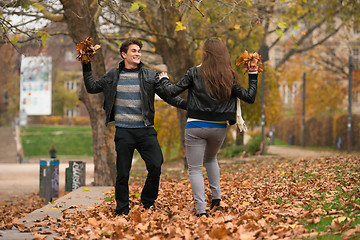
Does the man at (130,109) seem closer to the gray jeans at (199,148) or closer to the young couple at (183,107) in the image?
the young couple at (183,107)

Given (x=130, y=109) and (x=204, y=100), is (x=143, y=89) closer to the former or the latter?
(x=130, y=109)

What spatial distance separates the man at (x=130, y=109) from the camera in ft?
20.6

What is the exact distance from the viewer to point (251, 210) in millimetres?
6289

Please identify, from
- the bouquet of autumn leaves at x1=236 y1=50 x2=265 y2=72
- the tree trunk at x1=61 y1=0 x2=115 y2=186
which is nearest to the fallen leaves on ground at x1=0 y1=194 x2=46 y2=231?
the tree trunk at x1=61 y1=0 x2=115 y2=186

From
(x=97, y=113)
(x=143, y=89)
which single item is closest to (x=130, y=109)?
(x=143, y=89)

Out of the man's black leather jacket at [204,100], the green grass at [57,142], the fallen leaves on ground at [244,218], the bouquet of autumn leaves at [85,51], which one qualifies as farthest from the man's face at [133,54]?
the green grass at [57,142]

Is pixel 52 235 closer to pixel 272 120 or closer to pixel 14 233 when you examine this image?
pixel 14 233

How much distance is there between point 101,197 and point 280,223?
4292 millimetres

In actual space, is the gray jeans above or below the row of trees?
below

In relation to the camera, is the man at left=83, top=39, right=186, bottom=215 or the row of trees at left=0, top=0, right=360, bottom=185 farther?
the row of trees at left=0, top=0, right=360, bottom=185

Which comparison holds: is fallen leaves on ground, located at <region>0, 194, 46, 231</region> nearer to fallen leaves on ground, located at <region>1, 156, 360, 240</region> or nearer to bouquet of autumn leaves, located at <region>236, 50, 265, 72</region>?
fallen leaves on ground, located at <region>1, 156, 360, 240</region>

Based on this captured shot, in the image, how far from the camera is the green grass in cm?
5222

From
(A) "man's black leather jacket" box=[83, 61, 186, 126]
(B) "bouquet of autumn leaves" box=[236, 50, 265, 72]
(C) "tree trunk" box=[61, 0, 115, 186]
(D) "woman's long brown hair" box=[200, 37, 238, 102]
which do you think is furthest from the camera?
(C) "tree trunk" box=[61, 0, 115, 186]

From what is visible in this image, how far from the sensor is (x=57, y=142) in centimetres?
5534
